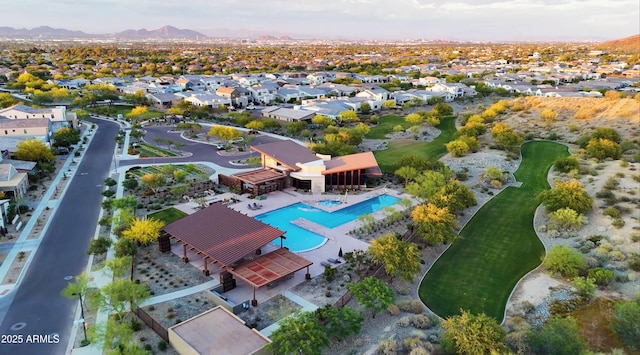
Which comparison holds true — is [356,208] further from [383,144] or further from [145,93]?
[145,93]

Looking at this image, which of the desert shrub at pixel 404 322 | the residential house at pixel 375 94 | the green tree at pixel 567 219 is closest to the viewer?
the desert shrub at pixel 404 322

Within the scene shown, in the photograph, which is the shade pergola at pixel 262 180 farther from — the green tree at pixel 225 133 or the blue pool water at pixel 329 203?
the green tree at pixel 225 133

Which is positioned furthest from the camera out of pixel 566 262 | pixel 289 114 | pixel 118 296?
pixel 289 114

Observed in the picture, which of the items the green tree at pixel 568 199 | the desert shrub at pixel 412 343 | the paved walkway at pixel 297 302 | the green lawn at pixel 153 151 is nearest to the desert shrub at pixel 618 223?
the green tree at pixel 568 199

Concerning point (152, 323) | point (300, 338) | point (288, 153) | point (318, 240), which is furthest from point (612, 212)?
point (152, 323)

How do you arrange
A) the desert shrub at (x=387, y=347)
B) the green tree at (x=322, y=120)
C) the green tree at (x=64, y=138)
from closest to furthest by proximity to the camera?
the desert shrub at (x=387, y=347) < the green tree at (x=64, y=138) < the green tree at (x=322, y=120)

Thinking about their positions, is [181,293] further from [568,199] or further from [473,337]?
[568,199]
